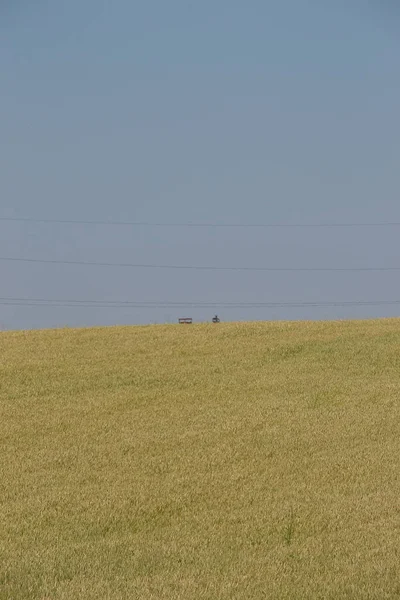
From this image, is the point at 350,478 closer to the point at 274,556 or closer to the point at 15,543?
the point at 274,556

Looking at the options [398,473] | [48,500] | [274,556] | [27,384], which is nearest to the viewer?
[274,556]

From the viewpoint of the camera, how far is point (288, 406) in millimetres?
23094

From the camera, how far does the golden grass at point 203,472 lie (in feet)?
37.0

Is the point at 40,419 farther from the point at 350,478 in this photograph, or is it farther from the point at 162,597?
the point at 162,597

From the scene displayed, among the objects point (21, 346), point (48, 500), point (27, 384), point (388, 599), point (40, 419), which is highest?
point (21, 346)

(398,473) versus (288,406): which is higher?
(288,406)

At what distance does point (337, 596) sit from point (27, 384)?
19898mm

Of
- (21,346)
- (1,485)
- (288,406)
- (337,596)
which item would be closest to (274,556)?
(337,596)

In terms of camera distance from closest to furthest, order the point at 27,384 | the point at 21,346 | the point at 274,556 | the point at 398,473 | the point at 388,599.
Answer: the point at 388,599
the point at 274,556
the point at 398,473
the point at 27,384
the point at 21,346

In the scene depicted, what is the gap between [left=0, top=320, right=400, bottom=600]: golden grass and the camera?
1129 cm

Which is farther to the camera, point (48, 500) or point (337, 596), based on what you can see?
point (48, 500)

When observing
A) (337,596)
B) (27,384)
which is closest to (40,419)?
(27,384)

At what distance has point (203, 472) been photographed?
56.3ft

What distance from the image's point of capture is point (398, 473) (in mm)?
16844
